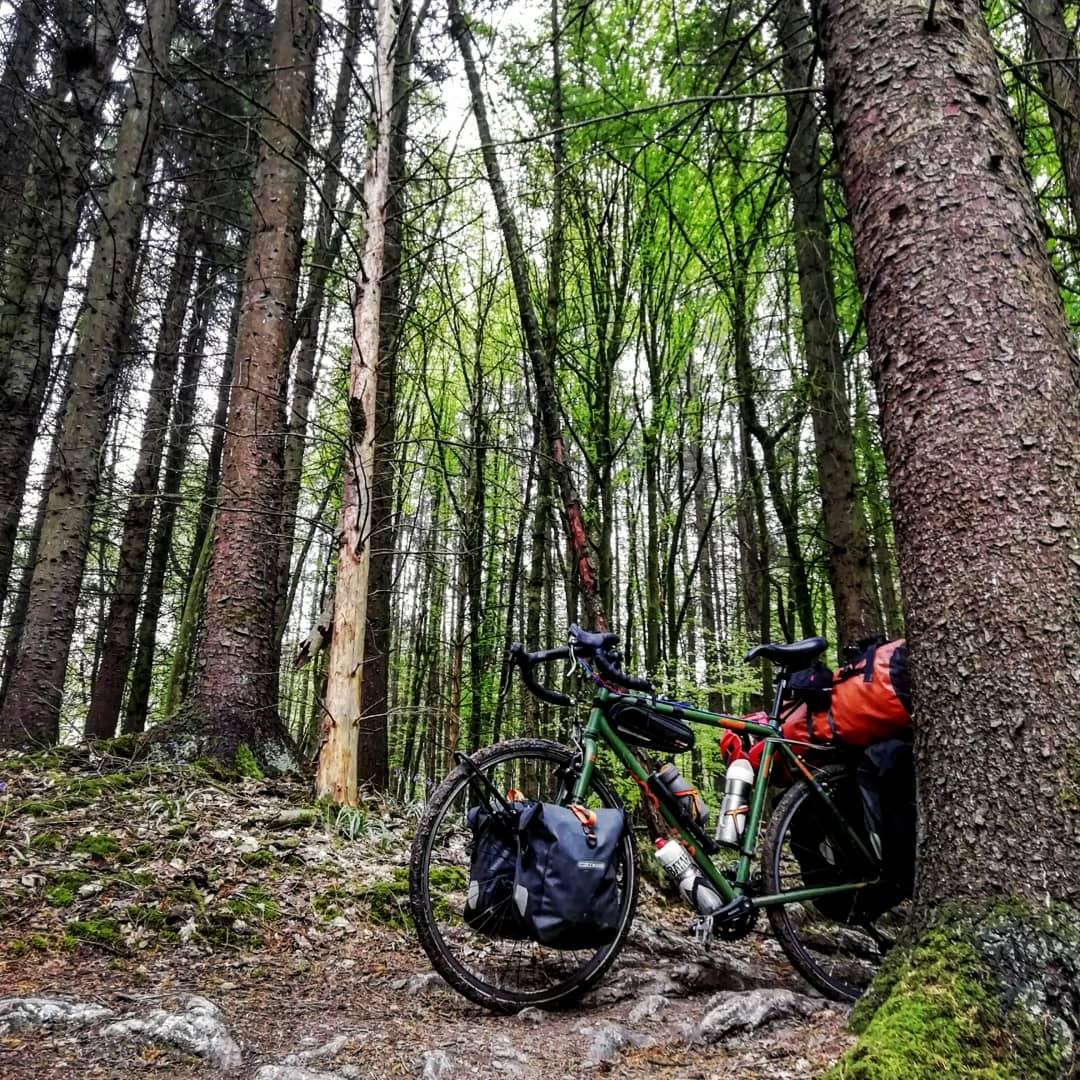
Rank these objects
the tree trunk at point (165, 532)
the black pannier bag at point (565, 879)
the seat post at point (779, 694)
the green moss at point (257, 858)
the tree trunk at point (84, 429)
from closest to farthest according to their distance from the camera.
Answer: the black pannier bag at point (565, 879), the seat post at point (779, 694), the green moss at point (257, 858), the tree trunk at point (84, 429), the tree trunk at point (165, 532)

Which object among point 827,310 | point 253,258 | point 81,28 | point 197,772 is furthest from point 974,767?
point 81,28

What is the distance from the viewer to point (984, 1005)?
5.32 feet

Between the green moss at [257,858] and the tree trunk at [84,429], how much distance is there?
3662 mm

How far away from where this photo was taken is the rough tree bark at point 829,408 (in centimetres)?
564

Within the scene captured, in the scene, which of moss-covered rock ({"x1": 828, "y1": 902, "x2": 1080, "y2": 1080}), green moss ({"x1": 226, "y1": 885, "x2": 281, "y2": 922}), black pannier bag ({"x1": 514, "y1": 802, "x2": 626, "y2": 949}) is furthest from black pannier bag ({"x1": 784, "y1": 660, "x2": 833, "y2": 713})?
green moss ({"x1": 226, "y1": 885, "x2": 281, "y2": 922})

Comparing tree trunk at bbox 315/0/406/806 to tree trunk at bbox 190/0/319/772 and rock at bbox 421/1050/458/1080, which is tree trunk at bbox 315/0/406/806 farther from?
rock at bbox 421/1050/458/1080

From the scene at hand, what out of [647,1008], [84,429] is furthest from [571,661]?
[84,429]

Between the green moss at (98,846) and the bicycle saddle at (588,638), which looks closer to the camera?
the bicycle saddle at (588,638)

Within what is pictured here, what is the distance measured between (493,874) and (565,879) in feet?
0.84

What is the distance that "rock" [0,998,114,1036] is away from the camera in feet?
6.49

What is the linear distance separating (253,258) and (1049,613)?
581 cm

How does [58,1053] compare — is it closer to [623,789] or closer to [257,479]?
[257,479]

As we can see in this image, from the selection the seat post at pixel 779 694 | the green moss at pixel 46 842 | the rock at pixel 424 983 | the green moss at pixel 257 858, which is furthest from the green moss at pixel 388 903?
the seat post at pixel 779 694

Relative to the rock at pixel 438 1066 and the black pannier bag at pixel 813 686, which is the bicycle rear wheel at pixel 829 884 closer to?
the black pannier bag at pixel 813 686
